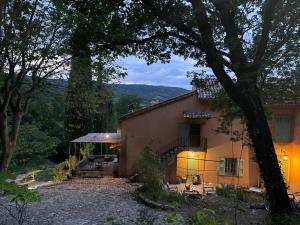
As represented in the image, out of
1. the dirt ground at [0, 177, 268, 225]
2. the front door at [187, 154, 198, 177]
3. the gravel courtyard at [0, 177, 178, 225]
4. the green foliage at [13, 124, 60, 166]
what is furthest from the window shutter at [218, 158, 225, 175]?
the green foliage at [13, 124, 60, 166]

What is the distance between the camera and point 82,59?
44.0ft

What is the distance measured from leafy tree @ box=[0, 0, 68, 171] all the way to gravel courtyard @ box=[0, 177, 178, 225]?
2594mm

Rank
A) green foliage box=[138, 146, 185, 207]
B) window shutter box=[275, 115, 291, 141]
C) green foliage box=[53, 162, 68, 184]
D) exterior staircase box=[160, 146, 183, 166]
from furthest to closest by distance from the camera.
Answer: window shutter box=[275, 115, 291, 141]
exterior staircase box=[160, 146, 183, 166]
green foliage box=[53, 162, 68, 184]
green foliage box=[138, 146, 185, 207]

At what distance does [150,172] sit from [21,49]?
8623 millimetres

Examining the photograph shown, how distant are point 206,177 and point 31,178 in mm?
12186

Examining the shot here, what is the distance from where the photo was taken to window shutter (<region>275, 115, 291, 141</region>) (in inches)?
1129

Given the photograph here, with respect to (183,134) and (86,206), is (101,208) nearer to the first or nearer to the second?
(86,206)

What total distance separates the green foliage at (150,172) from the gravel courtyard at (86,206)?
3.22 ft

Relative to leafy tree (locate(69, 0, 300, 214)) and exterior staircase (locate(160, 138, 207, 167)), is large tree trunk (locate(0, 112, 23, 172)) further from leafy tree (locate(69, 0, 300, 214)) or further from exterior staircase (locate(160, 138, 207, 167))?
exterior staircase (locate(160, 138, 207, 167))

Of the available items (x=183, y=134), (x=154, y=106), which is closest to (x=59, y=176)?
(x=154, y=106)

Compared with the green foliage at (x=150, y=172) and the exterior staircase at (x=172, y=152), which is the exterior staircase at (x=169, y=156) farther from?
the green foliage at (x=150, y=172)

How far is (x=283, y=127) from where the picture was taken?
2881 centimetres

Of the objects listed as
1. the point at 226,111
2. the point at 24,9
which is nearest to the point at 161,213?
the point at 226,111

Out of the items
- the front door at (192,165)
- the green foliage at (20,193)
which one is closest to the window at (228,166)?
the front door at (192,165)
